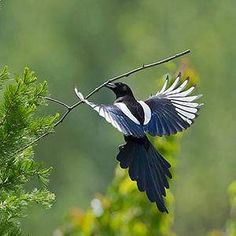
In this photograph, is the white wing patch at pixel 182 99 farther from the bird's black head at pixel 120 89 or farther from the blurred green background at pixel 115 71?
the blurred green background at pixel 115 71

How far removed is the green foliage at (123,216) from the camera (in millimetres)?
5371

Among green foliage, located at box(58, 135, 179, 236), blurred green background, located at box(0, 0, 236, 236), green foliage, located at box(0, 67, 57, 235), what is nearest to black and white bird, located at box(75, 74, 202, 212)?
green foliage, located at box(0, 67, 57, 235)

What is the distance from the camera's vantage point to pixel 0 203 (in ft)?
9.15

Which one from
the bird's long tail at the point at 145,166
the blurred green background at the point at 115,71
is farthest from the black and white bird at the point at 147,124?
the blurred green background at the point at 115,71

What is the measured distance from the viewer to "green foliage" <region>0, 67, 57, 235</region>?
278 centimetres

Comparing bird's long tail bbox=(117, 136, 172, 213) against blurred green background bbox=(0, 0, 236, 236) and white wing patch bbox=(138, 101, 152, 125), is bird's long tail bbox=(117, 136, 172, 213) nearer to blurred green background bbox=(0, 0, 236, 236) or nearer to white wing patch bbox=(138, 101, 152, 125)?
white wing patch bbox=(138, 101, 152, 125)

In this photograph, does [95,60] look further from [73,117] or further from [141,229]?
[141,229]

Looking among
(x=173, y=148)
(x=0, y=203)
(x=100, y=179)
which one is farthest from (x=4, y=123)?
(x=100, y=179)

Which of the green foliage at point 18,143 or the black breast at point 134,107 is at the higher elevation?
the black breast at point 134,107

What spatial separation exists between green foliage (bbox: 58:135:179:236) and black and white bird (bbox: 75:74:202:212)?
75.2 inches

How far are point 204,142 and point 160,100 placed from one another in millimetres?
14751

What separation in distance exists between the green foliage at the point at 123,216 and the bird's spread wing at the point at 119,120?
217 cm

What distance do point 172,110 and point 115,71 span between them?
1581 centimetres

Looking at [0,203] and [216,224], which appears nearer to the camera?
[0,203]
